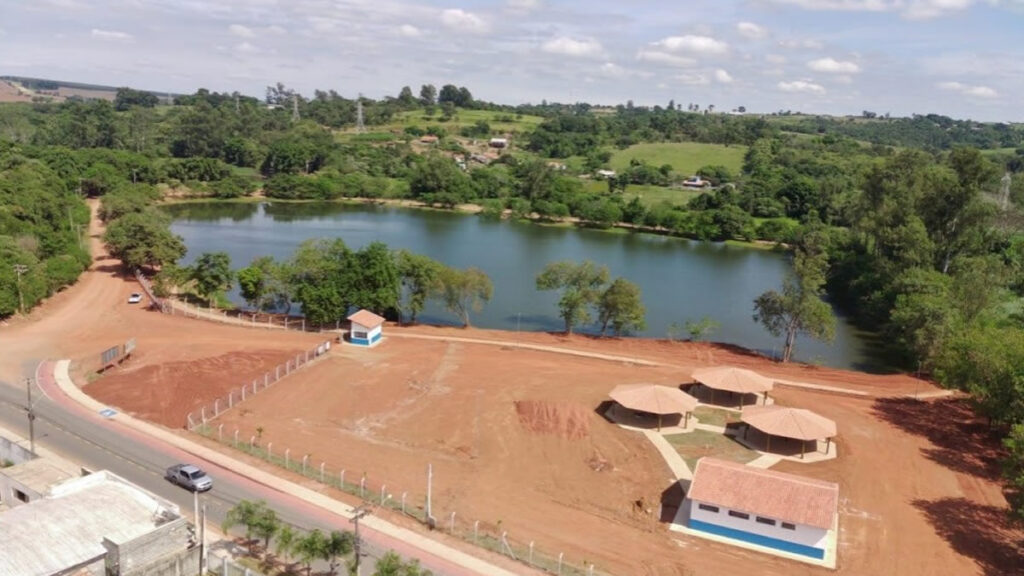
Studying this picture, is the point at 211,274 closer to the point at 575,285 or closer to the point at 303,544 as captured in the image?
the point at 575,285

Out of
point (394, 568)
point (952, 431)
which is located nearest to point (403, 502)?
point (394, 568)

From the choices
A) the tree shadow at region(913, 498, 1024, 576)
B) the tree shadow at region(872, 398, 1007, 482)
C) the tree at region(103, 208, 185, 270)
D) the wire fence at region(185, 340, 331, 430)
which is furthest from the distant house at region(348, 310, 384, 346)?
the tree shadow at region(913, 498, 1024, 576)

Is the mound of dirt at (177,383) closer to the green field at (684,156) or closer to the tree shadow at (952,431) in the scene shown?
the tree shadow at (952,431)

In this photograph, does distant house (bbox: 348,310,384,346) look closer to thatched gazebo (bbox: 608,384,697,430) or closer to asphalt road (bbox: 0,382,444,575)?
asphalt road (bbox: 0,382,444,575)

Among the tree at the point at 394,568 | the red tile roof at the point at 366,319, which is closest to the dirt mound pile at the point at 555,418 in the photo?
the red tile roof at the point at 366,319

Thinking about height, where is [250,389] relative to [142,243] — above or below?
below

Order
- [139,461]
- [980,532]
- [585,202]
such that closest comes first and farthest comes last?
[980,532] < [139,461] < [585,202]
